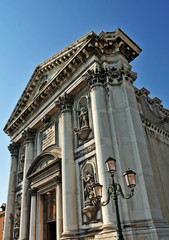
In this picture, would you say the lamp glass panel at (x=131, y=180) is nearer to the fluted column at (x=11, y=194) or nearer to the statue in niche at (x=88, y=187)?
the statue in niche at (x=88, y=187)

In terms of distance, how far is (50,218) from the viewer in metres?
13.6

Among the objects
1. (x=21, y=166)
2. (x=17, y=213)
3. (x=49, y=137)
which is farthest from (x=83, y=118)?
(x=17, y=213)

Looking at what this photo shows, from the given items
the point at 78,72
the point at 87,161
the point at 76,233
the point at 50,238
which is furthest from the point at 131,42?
the point at 50,238

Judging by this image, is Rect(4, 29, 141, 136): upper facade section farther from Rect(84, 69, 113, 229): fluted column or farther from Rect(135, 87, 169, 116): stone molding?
Rect(135, 87, 169, 116): stone molding

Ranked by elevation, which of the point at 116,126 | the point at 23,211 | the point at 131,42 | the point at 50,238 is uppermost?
the point at 131,42

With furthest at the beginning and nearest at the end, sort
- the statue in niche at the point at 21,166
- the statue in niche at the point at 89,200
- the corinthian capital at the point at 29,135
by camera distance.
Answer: the statue in niche at the point at 21,166 → the corinthian capital at the point at 29,135 → the statue in niche at the point at 89,200

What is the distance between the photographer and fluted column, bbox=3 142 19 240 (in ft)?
55.0

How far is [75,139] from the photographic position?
12898mm

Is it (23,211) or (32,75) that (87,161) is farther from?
(32,75)

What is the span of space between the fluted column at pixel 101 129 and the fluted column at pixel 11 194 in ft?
36.1

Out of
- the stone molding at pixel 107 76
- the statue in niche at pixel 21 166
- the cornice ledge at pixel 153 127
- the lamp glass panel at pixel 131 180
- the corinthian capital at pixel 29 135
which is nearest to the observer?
the lamp glass panel at pixel 131 180

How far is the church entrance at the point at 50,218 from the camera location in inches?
530

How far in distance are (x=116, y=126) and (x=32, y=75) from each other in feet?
37.5

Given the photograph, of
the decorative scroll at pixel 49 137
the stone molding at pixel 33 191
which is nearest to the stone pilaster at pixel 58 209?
the stone molding at pixel 33 191
